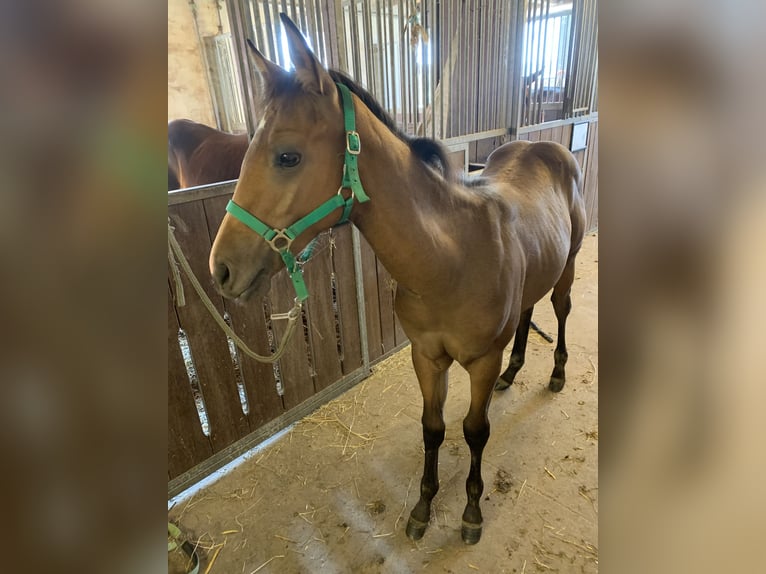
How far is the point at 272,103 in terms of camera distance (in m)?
0.92

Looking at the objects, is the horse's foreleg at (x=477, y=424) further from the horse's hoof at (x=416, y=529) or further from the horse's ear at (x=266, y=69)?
the horse's ear at (x=266, y=69)

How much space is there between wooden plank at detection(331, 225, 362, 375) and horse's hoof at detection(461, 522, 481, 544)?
1.08m

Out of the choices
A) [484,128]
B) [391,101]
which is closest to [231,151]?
[391,101]

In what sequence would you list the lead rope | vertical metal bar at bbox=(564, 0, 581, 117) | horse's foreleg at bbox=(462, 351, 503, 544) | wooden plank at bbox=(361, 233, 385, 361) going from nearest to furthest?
1. the lead rope
2. horse's foreleg at bbox=(462, 351, 503, 544)
3. wooden plank at bbox=(361, 233, 385, 361)
4. vertical metal bar at bbox=(564, 0, 581, 117)

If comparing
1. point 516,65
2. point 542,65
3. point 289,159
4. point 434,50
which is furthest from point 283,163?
point 542,65

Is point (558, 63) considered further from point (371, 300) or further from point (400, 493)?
point (400, 493)

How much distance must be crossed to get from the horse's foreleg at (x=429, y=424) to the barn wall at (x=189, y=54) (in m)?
4.68

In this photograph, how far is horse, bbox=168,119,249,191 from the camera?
2.59 metres

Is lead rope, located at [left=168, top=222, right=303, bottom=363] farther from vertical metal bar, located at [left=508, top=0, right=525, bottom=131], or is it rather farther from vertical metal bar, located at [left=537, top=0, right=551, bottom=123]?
vertical metal bar, located at [left=537, top=0, right=551, bottom=123]

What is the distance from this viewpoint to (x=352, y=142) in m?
0.94

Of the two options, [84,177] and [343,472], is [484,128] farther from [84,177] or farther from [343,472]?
[84,177]

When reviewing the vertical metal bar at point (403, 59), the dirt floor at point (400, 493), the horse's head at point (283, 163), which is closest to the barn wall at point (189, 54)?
the vertical metal bar at point (403, 59)

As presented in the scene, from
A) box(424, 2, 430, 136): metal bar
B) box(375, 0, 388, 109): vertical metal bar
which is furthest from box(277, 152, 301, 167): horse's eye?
box(424, 2, 430, 136): metal bar

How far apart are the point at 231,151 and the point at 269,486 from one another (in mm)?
1925
